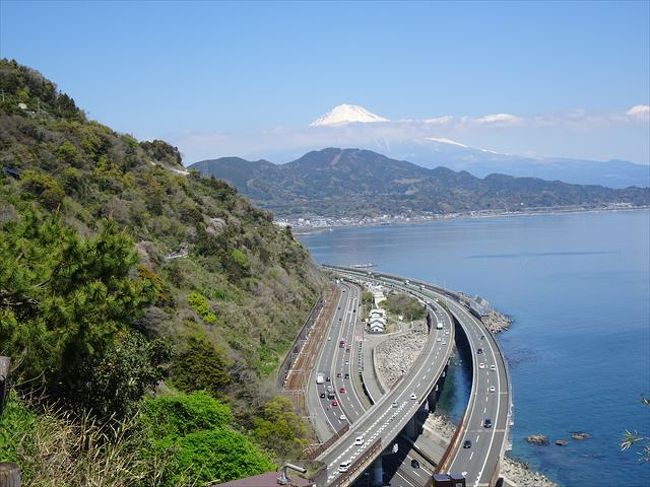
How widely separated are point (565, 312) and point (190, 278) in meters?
30.4

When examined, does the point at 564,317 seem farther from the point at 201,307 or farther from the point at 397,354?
the point at 201,307

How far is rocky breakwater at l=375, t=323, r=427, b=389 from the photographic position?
99.1ft

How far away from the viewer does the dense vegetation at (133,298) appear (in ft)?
23.7

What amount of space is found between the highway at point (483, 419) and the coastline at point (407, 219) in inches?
3685

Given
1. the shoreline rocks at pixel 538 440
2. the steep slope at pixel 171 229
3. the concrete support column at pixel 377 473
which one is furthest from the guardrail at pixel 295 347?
the shoreline rocks at pixel 538 440

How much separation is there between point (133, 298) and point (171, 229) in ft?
61.1

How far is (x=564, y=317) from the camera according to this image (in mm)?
43875

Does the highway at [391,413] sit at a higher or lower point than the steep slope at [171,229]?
lower

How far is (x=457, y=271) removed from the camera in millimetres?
68875

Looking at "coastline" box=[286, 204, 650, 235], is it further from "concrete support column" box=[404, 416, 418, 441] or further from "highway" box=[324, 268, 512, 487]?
"concrete support column" box=[404, 416, 418, 441]

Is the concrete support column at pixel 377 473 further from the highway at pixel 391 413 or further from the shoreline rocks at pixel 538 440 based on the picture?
the shoreline rocks at pixel 538 440

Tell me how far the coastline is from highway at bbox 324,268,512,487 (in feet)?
307

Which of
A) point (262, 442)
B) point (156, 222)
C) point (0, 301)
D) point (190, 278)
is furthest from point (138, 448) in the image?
point (156, 222)

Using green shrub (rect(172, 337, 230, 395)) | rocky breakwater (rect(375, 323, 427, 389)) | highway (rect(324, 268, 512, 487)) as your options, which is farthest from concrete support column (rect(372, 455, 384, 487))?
rocky breakwater (rect(375, 323, 427, 389))
